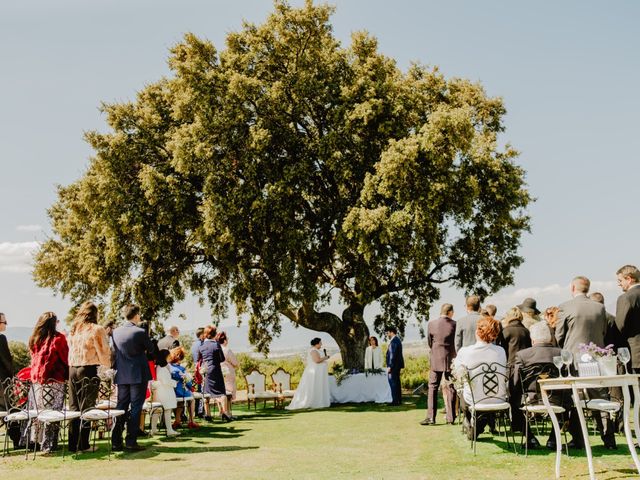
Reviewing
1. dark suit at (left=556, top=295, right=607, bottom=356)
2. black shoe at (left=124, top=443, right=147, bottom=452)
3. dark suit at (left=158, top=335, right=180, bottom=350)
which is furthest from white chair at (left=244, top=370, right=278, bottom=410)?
dark suit at (left=556, top=295, right=607, bottom=356)

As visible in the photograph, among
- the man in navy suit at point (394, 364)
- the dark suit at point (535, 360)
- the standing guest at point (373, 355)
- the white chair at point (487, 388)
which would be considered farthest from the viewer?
the standing guest at point (373, 355)

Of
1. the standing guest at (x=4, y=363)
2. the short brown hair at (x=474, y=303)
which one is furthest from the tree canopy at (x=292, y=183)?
the standing guest at (x=4, y=363)

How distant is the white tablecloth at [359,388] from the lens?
1772 centimetres

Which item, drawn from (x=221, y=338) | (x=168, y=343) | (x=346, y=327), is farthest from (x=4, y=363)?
(x=346, y=327)

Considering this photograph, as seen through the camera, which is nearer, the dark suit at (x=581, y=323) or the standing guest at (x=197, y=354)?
the dark suit at (x=581, y=323)

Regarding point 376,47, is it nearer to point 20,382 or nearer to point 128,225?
point 128,225

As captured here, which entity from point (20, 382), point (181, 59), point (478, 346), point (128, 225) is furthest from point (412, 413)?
point (181, 59)

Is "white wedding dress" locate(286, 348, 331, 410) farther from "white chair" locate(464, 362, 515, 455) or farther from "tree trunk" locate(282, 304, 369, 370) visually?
"white chair" locate(464, 362, 515, 455)

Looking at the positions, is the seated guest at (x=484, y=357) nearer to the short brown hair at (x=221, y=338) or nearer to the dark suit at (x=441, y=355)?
the dark suit at (x=441, y=355)

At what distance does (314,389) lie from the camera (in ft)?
56.6

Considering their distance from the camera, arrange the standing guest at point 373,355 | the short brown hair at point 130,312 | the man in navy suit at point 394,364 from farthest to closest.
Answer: the standing guest at point 373,355, the man in navy suit at point 394,364, the short brown hair at point 130,312

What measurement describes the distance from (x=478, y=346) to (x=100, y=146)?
16.7 meters

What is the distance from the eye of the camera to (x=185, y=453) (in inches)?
372

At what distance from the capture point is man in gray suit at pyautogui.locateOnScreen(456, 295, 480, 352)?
10562mm
